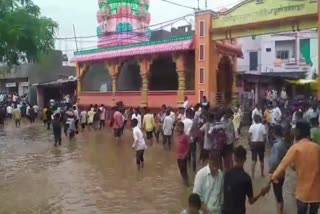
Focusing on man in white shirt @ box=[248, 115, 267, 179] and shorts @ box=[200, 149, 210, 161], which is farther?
man in white shirt @ box=[248, 115, 267, 179]

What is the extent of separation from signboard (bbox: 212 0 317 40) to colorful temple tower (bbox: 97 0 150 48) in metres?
17.6

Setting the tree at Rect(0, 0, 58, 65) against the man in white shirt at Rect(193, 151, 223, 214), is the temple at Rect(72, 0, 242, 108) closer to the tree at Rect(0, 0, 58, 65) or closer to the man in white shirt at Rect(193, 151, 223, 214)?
the tree at Rect(0, 0, 58, 65)

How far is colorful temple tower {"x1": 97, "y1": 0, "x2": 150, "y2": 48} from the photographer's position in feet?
135

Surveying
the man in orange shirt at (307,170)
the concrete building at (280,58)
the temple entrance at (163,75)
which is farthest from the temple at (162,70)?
the man in orange shirt at (307,170)

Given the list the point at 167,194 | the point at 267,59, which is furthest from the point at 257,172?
the point at 267,59

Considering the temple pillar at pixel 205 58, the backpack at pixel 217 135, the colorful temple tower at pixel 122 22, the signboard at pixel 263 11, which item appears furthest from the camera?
the colorful temple tower at pixel 122 22

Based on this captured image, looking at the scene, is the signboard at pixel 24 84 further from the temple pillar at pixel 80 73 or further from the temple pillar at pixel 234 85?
the temple pillar at pixel 234 85

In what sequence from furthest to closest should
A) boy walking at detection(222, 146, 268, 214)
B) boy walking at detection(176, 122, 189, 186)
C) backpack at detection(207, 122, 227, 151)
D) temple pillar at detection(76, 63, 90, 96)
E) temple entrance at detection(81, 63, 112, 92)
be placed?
temple entrance at detection(81, 63, 112, 92) → temple pillar at detection(76, 63, 90, 96) → backpack at detection(207, 122, 227, 151) → boy walking at detection(176, 122, 189, 186) → boy walking at detection(222, 146, 268, 214)

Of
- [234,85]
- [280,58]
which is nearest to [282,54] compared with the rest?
[280,58]

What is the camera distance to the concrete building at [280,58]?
3359cm

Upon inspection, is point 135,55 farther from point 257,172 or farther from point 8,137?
point 257,172

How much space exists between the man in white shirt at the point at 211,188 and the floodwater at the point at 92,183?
2.98 m

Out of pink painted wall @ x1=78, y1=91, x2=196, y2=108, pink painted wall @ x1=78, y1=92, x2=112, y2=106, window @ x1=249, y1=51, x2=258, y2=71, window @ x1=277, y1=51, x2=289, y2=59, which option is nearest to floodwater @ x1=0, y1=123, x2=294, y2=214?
pink painted wall @ x1=78, y1=91, x2=196, y2=108

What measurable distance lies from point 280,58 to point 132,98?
1409 cm
